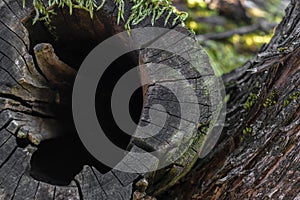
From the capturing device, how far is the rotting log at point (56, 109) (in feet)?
5.40

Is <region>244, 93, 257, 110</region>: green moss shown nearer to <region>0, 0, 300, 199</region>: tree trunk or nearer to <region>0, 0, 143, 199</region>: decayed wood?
<region>0, 0, 300, 199</region>: tree trunk

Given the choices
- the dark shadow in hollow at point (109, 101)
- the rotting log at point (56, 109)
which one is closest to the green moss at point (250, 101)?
the rotting log at point (56, 109)

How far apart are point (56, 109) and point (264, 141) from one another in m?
0.99

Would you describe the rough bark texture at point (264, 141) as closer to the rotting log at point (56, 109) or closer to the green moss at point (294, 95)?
the green moss at point (294, 95)

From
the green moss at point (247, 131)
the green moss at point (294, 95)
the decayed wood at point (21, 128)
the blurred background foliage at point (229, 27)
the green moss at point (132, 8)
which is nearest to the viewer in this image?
the decayed wood at point (21, 128)

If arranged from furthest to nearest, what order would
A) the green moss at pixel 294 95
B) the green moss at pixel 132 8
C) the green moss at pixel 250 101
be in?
the green moss at pixel 250 101
the green moss at pixel 294 95
the green moss at pixel 132 8

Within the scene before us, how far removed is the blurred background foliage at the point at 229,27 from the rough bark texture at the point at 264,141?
2.01 meters

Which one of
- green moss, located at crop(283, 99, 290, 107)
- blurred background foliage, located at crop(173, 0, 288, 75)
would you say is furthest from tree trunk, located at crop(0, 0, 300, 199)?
blurred background foliage, located at crop(173, 0, 288, 75)

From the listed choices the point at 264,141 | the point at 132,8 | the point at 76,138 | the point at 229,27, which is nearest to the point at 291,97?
the point at 264,141

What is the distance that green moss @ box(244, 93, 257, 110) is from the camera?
7.24ft

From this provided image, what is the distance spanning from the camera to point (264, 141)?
1956mm

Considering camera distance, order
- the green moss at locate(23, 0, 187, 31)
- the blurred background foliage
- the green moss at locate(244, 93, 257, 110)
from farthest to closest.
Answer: the blurred background foliage
the green moss at locate(244, 93, 257, 110)
the green moss at locate(23, 0, 187, 31)

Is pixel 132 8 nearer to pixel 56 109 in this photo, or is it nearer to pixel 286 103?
pixel 56 109

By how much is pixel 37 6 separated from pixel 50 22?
16 centimetres
